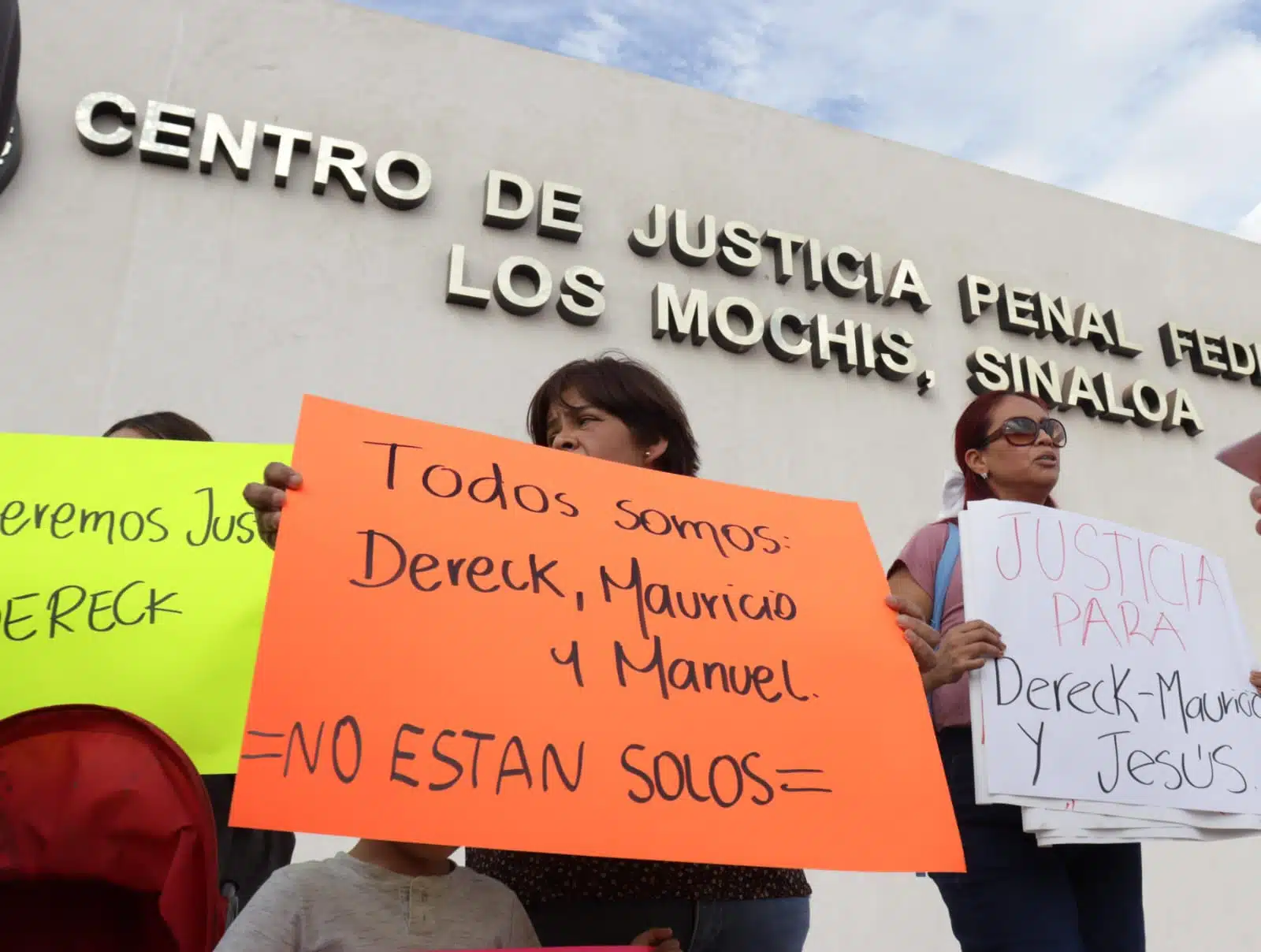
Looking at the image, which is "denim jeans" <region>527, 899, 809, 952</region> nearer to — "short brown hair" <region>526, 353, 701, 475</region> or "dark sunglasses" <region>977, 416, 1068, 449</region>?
"short brown hair" <region>526, 353, 701, 475</region>

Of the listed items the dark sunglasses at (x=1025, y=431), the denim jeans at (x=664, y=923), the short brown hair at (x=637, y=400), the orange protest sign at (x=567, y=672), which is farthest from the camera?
the dark sunglasses at (x=1025, y=431)

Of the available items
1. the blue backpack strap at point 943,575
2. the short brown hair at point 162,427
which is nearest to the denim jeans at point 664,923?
the blue backpack strap at point 943,575

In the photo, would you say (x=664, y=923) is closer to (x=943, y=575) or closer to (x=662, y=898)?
(x=662, y=898)

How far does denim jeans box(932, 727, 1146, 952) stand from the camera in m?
1.33

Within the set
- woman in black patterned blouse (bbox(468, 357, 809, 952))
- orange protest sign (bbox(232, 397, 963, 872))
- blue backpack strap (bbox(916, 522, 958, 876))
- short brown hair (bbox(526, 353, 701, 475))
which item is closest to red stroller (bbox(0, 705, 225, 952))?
orange protest sign (bbox(232, 397, 963, 872))

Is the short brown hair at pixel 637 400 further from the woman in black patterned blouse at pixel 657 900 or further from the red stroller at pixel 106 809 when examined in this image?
the red stroller at pixel 106 809

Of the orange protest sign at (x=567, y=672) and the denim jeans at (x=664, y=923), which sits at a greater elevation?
the orange protest sign at (x=567, y=672)

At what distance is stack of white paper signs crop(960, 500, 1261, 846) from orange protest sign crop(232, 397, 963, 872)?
23 centimetres

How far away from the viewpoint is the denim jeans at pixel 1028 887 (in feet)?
4.37

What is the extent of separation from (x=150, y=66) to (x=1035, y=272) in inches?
140

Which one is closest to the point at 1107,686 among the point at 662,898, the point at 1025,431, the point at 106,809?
the point at 1025,431

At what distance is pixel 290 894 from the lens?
41.9 inches

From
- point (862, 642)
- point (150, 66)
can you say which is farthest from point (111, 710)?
point (150, 66)

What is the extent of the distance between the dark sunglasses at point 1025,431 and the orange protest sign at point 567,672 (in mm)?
619
